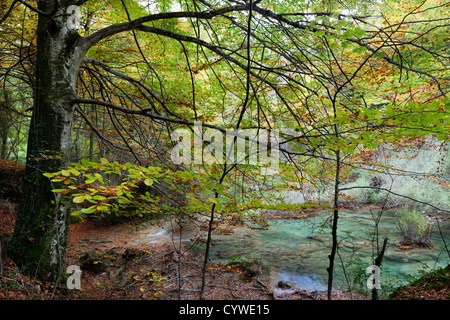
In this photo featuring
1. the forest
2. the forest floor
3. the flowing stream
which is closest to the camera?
the forest

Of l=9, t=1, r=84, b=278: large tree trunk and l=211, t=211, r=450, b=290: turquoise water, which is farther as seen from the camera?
l=211, t=211, r=450, b=290: turquoise water

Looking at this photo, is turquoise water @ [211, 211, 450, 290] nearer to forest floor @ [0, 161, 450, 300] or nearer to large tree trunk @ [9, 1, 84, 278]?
forest floor @ [0, 161, 450, 300]

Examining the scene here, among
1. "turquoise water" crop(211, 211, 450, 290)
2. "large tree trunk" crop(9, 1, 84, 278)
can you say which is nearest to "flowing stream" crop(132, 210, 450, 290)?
"turquoise water" crop(211, 211, 450, 290)

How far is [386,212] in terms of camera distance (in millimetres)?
11258

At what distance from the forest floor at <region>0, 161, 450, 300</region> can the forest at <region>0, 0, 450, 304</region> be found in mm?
38

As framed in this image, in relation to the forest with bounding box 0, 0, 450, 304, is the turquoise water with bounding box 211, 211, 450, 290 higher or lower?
lower

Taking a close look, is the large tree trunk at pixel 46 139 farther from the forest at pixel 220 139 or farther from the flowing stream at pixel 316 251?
the flowing stream at pixel 316 251

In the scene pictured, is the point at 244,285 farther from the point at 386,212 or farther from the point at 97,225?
the point at 386,212

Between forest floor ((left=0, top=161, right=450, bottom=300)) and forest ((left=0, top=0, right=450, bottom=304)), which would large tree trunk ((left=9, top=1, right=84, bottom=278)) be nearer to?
forest ((left=0, top=0, right=450, bottom=304))

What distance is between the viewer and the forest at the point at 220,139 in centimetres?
215

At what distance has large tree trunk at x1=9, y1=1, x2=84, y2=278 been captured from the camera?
9.01 ft

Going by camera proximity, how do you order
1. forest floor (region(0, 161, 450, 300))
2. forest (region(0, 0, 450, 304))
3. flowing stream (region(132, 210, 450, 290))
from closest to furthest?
forest (region(0, 0, 450, 304)), forest floor (region(0, 161, 450, 300)), flowing stream (region(132, 210, 450, 290))

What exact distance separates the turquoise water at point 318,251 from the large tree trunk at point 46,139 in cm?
452
